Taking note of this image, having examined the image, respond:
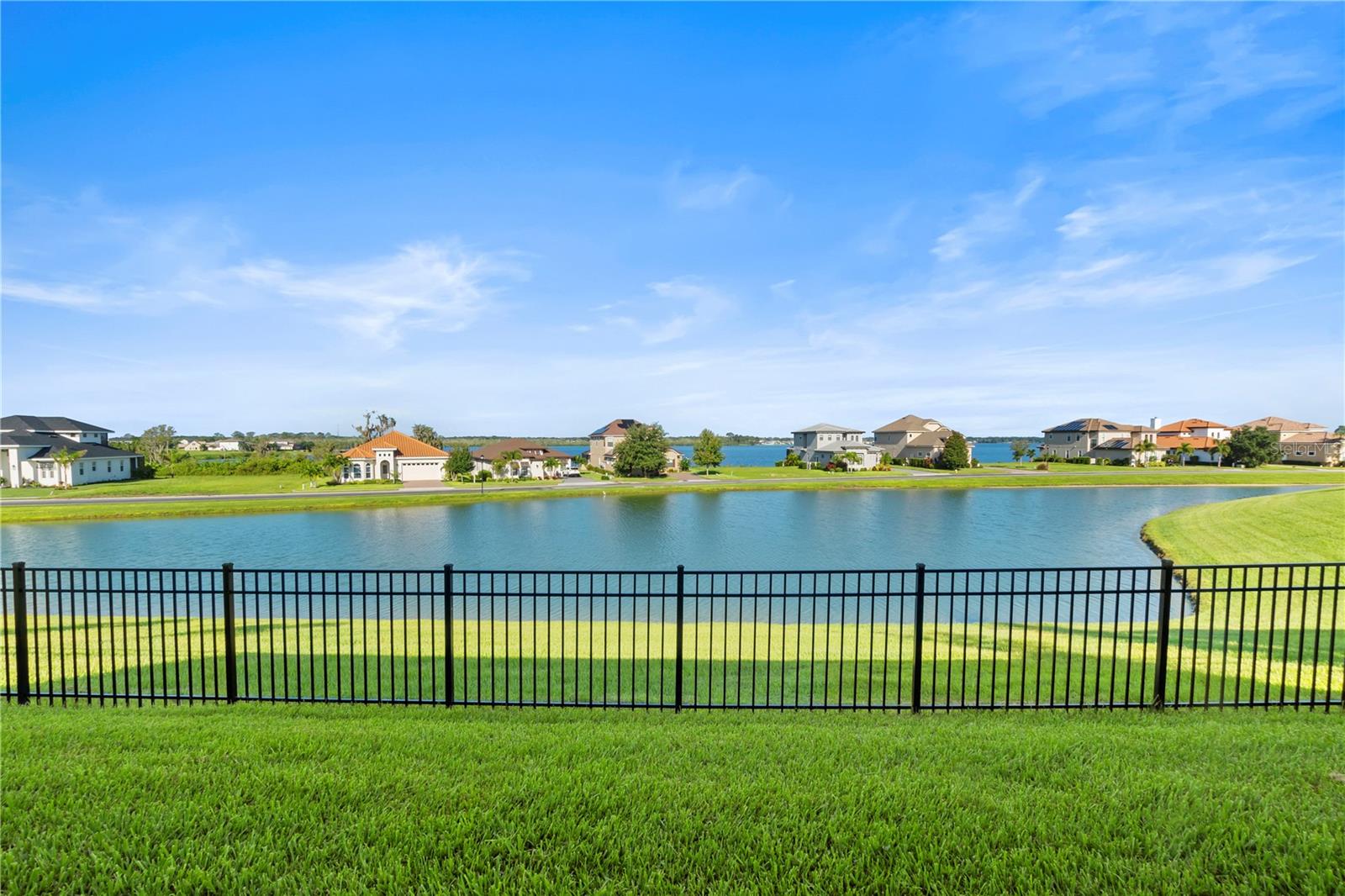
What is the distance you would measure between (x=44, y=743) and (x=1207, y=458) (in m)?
122

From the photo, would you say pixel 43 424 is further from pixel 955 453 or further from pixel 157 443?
pixel 955 453

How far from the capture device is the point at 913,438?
94000mm

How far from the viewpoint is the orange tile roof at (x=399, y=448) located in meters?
63.5

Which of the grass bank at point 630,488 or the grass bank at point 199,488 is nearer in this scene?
the grass bank at point 630,488

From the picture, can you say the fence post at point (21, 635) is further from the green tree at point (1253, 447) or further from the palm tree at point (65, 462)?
the green tree at point (1253, 447)

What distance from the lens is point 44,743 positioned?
421 centimetres

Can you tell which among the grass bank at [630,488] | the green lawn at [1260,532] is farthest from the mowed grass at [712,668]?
the grass bank at [630,488]

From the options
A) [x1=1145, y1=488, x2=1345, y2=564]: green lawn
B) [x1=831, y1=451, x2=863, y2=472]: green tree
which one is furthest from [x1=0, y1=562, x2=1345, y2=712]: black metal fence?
[x1=831, y1=451, x2=863, y2=472]: green tree

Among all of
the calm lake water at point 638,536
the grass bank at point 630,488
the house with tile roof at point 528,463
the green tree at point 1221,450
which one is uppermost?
the green tree at point 1221,450

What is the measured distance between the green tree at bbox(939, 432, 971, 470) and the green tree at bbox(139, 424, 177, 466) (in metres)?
104

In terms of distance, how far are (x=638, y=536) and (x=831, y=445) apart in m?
64.7

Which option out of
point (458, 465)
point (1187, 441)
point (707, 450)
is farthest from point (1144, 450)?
point (458, 465)

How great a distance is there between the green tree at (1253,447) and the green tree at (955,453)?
3506 cm

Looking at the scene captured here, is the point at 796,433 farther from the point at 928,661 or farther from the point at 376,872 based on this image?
the point at 376,872
